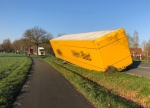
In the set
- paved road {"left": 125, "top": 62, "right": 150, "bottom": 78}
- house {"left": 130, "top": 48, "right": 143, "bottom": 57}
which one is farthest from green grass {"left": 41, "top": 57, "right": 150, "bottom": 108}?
house {"left": 130, "top": 48, "right": 143, "bottom": 57}

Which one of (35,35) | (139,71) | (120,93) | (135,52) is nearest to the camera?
(120,93)

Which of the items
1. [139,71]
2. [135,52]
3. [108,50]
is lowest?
[139,71]

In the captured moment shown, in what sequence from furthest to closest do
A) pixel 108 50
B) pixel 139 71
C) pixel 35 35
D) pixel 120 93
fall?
pixel 35 35 → pixel 139 71 → pixel 108 50 → pixel 120 93

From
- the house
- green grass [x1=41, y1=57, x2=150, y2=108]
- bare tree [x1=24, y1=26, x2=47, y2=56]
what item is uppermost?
bare tree [x1=24, y1=26, x2=47, y2=56]

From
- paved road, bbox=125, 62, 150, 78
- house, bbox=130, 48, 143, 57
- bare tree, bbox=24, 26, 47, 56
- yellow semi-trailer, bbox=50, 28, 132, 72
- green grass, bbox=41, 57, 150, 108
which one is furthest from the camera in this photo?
bare tree, bbox=24, 26, 47, 56

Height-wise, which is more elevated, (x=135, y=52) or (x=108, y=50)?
(x=108, y=50)

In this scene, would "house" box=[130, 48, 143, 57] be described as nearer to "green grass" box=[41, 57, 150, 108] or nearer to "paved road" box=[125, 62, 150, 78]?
"paved road" box=[125, 62, 150, 78]

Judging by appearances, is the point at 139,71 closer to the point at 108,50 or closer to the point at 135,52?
the point at 108,50

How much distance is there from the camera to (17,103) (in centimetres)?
709

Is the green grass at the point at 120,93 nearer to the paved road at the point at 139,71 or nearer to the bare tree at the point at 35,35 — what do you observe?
the paved road at the point at 139,71

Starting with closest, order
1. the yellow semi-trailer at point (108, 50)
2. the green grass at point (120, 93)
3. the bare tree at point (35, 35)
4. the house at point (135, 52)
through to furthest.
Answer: the green grass at point (120, 93) → the yellow semi-trailer at point (108, 50) → the house at point (135, 52) → the bare tree at point (35, 35)

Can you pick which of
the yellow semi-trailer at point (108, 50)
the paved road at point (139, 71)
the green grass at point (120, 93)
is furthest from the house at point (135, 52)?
the green grass at point (120, 93)

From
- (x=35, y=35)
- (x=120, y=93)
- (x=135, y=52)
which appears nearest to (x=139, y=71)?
(x=120, y=93)

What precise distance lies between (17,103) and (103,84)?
562cm
